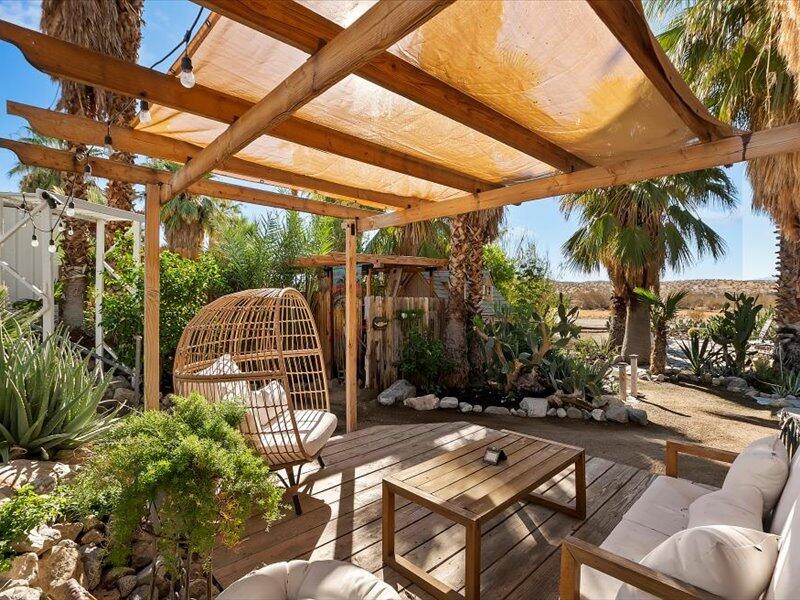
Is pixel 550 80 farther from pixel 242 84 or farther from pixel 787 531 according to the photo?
pixel 787 531

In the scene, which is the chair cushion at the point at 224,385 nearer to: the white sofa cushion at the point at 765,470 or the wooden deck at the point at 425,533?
the wooden deck at the point at 425,533

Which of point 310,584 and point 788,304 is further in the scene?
point 788,304

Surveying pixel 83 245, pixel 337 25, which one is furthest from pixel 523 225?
pixel 337 25

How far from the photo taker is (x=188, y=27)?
5.91ft

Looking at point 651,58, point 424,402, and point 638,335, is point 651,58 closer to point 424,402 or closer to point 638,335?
point 424,402

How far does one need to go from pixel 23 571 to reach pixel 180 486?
41.1 inches

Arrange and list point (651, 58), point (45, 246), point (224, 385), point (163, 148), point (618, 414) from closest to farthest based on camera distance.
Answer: point (651, 58) → point (163, 148) → point (224, 385) → point (45, 246) → point (618, 414)

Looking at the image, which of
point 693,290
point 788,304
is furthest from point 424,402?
point 693,290

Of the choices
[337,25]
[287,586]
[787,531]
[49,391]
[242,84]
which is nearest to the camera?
[787,531]

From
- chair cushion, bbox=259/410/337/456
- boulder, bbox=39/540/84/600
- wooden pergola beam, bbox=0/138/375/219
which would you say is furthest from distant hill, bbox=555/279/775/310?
boulder, bbox=39/540/84/600

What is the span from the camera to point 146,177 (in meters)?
3.16

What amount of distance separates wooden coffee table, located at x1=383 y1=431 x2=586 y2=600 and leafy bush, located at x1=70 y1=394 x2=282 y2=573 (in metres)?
0.83

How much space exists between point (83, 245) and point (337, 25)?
6.52 m

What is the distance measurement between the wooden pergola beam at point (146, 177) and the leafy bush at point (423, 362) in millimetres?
2873
